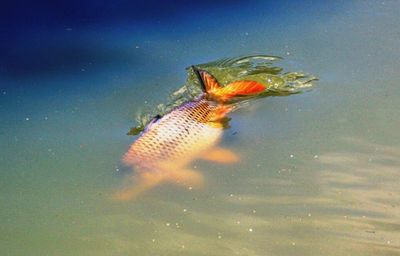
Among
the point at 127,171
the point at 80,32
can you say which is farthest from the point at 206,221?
the point at 80,32

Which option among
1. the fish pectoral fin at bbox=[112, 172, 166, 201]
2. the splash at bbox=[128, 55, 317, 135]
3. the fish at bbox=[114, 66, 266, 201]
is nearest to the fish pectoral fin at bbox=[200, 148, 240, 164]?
the fish at bbox=[114, 66, 266, 201]

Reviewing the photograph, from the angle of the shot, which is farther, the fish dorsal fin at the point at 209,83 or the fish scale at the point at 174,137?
the fish dorsal fin at the point at 209,83

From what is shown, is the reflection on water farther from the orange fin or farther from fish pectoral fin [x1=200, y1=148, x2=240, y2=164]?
the orange fin

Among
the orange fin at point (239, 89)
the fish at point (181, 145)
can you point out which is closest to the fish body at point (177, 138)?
the fish at point (181, 145)

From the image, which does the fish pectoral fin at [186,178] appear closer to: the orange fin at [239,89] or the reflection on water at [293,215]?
the reflection on water at [293,215]

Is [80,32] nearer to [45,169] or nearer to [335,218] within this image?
[45,169]

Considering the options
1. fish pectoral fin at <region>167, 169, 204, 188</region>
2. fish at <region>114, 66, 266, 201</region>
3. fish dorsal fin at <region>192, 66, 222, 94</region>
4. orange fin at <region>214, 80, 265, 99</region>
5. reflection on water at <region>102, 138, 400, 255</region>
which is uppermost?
fish dorsal fin at <region>192, 66, 222, 94</region>
